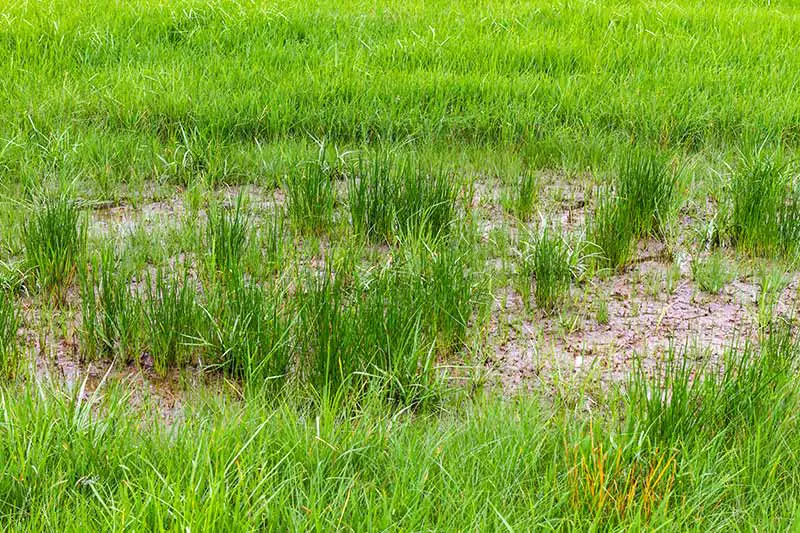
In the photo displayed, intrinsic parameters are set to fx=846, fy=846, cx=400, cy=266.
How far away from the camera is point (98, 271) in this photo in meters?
3.14

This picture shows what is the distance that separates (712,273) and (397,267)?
1.30 metres

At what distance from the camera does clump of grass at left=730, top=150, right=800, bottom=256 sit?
3555 millimetres

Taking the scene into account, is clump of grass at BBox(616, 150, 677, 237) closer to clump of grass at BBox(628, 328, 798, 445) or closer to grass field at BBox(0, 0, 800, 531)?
grass field at BBox(0, 0, 800, 531)

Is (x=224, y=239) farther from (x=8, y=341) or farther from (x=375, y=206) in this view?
(x=8, y=341)

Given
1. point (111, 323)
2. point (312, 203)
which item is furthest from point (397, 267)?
point (111, 323)

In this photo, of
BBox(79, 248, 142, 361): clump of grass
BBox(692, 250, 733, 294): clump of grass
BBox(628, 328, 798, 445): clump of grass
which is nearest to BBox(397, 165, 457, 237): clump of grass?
BBox(692, 250, 733, 294): clump of grass

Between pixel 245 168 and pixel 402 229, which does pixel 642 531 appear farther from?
pixel 245 168

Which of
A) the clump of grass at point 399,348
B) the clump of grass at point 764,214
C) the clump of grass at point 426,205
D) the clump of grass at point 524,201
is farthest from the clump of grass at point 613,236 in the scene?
the clump of grass at point 399,348

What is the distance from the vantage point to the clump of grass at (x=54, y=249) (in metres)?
3.17

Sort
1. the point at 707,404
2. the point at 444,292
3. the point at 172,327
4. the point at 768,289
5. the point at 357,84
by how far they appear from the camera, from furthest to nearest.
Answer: the point at 357,84 → the point at 768,289 → the point at 444,292 → the point at 172,327 → the point at 707,404

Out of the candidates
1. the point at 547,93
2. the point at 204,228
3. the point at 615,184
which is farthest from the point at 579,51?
the point at 204,228

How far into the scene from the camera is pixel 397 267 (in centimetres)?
306

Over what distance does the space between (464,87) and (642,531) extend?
3.55 m

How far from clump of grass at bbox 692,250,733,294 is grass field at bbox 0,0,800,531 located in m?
0.01
